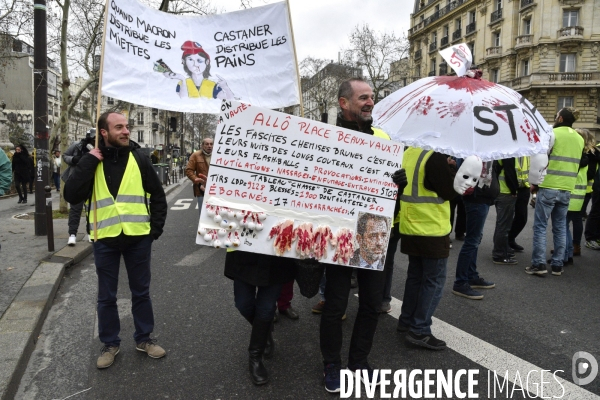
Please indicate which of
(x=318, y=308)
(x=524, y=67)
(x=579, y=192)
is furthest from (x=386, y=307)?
(x=524, y=67)

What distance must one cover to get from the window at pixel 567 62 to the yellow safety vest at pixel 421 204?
46.6 metres

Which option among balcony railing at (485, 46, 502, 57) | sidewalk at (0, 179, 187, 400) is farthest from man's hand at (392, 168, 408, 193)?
balcony railing at (485, 46, 502, 57)

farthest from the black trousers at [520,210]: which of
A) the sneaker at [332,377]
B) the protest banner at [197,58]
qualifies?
the sneaker at [332,377]

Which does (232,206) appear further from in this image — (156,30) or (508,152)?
(156,30)

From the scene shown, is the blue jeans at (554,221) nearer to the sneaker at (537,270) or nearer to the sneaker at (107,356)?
the sneaker at (537,270)

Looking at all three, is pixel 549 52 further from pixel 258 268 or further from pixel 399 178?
pixel 258 268

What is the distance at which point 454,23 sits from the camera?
53844 mm

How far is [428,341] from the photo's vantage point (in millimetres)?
3422

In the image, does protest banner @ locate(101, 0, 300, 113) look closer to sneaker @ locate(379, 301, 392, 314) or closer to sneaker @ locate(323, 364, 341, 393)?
sneaker @ locate(379, 301, 392, 314)

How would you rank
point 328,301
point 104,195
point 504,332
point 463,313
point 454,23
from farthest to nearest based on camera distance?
point 454,23, point 463,313, point 504,332, point 104,195, point 328,301

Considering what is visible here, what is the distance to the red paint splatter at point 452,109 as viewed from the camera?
8.97 ft

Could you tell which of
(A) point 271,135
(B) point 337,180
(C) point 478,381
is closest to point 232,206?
(A) point 271,135

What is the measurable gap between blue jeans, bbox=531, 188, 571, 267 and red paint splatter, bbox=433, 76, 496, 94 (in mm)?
3175

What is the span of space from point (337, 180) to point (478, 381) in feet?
5.43
